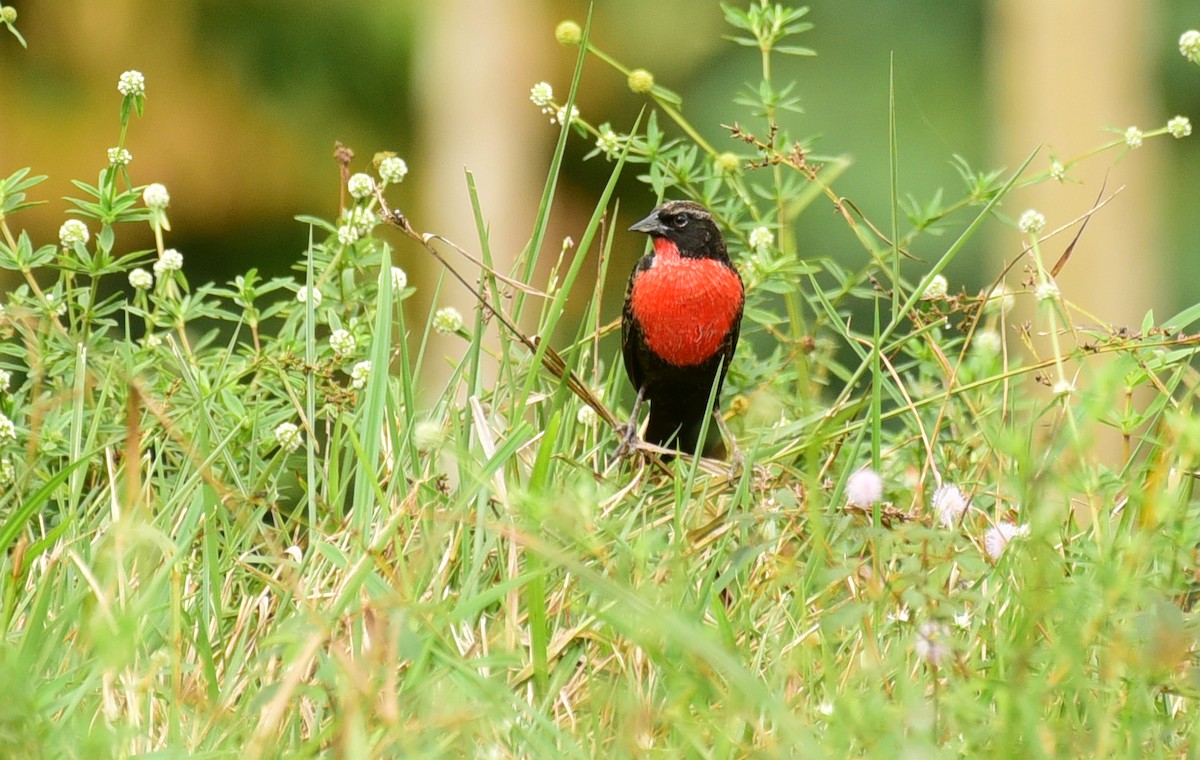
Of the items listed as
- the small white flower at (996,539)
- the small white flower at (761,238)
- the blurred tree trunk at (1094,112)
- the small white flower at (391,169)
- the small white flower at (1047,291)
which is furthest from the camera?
the blurred tree trunk at (1094,112)

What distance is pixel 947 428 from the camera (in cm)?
389

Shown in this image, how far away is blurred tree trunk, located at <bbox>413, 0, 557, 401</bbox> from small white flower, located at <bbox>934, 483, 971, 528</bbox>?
12.5m

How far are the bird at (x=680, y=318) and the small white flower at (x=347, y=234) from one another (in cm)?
82

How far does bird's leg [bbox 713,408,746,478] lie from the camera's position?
10.8ft

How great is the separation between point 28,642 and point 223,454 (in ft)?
2.87

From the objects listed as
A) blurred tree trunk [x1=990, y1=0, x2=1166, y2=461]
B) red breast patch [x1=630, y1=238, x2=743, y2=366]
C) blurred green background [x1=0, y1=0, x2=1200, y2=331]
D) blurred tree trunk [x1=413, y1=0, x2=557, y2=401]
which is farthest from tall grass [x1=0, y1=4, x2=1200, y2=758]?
blurred tree trunk [x1=413, y1=0, x2=557, y2=401]

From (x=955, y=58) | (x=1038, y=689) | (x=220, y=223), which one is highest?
(x=1038, y=689)

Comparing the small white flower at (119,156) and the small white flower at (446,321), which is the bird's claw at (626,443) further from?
the small white flower at (119,156)

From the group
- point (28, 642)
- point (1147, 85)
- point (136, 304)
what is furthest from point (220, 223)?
point (28, 642)

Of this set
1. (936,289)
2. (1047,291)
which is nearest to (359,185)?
(936,289)

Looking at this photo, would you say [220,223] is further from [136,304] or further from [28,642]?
[28,642]

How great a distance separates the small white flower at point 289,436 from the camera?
318 cm

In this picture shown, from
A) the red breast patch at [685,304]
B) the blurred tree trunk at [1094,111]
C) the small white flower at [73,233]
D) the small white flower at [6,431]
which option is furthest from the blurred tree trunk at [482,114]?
the small white flower at [6,431]

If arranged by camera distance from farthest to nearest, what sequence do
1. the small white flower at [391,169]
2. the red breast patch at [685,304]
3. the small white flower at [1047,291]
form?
the red breast patch at [685,304] → the small white flower at [391,169] → the small white flower at [1047,291]
